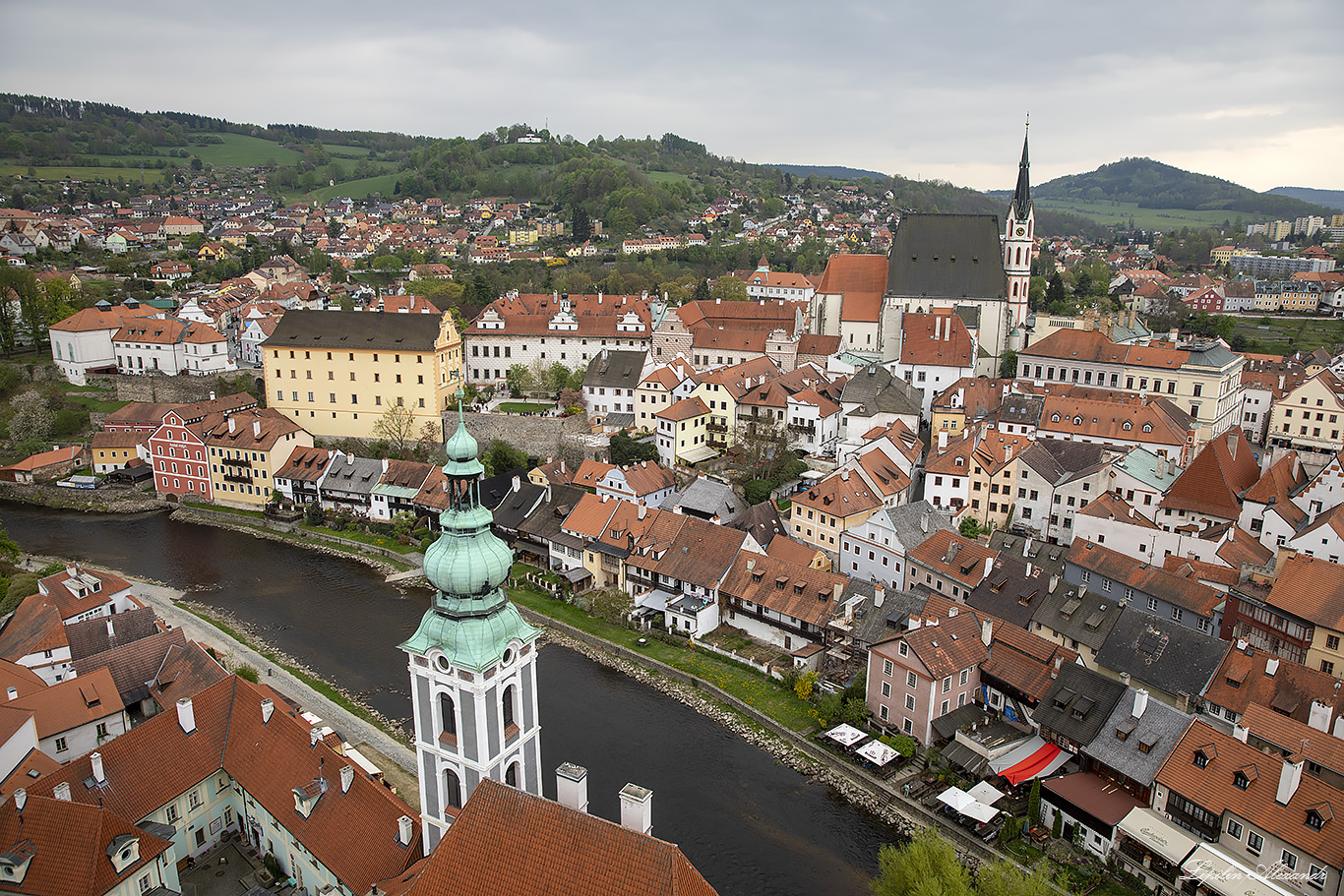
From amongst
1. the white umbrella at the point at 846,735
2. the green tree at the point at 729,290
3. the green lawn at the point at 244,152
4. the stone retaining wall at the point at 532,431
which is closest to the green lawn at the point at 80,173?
the green lawn at the point at 244,152

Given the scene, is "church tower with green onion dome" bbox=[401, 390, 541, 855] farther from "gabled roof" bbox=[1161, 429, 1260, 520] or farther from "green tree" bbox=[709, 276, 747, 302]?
"green tree" bbox=[709, 276, 747, 302]

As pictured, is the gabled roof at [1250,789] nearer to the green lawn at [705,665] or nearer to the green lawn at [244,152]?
the green lawn at [705,665]

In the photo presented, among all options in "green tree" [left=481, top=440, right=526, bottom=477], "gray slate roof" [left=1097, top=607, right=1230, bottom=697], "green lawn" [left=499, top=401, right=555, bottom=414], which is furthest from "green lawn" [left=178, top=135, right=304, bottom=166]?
"gray slate roof" [left=1097, top=607, right=1230, bottom=697]

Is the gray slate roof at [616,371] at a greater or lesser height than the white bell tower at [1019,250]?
lesser

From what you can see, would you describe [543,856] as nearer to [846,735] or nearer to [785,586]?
[846,735]

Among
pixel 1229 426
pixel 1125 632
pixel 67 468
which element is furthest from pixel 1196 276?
pixel 67 468

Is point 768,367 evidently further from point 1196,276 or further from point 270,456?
point 1196,276

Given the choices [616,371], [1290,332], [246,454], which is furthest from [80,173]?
[1290,332]
